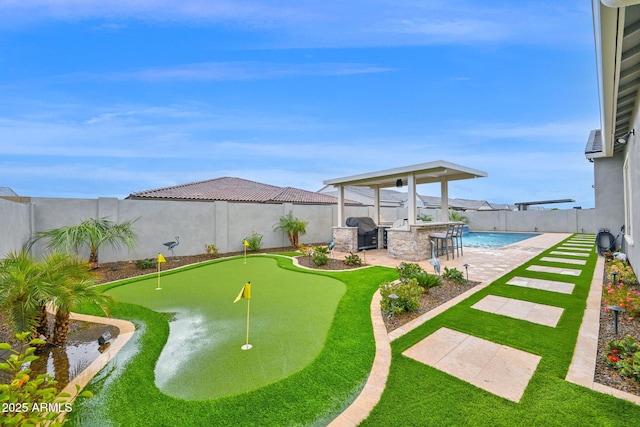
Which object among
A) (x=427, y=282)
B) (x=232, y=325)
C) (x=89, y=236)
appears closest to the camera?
(x=232, y=325)

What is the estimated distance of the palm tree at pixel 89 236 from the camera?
788cm

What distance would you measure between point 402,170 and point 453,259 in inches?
145

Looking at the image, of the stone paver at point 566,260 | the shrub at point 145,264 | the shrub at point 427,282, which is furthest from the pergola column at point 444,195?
the shrub at point 145,264

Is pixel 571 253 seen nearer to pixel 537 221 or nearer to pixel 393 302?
pixel 393 302

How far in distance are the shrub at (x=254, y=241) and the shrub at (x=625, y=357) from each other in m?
10.8

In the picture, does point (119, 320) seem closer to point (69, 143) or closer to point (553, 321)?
point (553, 321)

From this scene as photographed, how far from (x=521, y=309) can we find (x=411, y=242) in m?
4.82

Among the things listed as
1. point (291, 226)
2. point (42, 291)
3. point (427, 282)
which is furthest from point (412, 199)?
point (42, 291)

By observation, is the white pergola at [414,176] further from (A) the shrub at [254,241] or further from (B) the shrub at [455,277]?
(A) the shrub at [254,241]

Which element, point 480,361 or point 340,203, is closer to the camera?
point 480,361

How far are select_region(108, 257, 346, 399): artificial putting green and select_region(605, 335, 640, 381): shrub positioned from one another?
10.4 ft

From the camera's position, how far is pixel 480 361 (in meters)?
3.14

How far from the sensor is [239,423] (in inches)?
88.2

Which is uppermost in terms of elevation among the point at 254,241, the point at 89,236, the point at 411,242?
the point at 89,236
